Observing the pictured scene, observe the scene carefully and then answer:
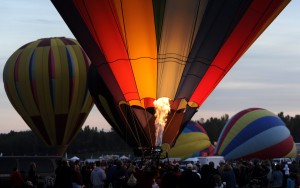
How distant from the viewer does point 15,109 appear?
3034cm

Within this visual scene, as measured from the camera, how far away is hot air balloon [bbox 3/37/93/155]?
29484 millimetres

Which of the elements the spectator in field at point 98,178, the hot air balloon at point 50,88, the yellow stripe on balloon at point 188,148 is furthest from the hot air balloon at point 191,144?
the spectator in field at point 98,178

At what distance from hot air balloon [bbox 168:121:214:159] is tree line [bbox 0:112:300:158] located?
33351mm

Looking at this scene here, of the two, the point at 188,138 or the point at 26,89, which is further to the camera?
the point at 188,138

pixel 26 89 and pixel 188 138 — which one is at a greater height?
pixel 188 138

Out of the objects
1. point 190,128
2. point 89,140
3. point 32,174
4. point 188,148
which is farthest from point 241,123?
point 89,140

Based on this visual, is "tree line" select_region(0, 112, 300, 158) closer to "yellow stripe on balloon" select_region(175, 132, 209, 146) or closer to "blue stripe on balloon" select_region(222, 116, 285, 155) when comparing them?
"yellow stripe on balloon" select_region(175, 132, 209, 146)

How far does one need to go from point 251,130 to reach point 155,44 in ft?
63.9

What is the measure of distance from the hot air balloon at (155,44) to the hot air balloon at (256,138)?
18.4m

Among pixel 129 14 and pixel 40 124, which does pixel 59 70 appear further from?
pixel 129 14

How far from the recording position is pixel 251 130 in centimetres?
3631

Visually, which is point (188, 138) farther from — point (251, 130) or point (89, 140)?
point (89, 140)

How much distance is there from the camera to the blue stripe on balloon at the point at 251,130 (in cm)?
3625

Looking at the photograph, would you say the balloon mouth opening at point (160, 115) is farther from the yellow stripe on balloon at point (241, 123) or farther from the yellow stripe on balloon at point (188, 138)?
the yellow stripe on balloon at point (188, 138)
